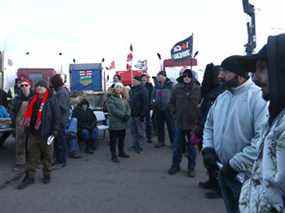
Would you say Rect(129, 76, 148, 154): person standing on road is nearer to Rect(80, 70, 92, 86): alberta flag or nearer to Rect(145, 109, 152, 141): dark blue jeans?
Rect(145, 109, 152, 141): dark blue jeans

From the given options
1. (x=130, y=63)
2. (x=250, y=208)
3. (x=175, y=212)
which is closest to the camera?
(x=250, y=208)

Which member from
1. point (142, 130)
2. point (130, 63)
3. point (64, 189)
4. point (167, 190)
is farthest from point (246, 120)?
point (130, 63)

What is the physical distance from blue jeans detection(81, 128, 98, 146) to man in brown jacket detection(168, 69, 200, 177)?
3.27 meters

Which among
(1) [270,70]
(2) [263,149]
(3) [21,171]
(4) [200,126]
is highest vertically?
(1) [270,70]

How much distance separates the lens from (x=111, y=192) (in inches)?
300

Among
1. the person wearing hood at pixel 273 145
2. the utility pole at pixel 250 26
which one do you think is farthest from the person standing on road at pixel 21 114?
the person wearing hood at pixel 273 145

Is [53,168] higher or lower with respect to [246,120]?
lower

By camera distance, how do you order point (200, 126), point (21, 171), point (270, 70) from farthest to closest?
point (21, 171) → point (200, 126) → point (270, 70)

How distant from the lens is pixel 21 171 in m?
9.48

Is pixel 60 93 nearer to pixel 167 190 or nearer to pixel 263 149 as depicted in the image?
pixel 167 190

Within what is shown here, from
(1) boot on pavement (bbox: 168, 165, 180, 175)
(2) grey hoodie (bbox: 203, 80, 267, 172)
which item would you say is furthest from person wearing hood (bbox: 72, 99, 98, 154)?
(2) grey hoodie (bbox: 203, 80, 267, 172)

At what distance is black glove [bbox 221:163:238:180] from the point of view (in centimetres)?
386

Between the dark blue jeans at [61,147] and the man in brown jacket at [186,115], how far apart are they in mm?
2304

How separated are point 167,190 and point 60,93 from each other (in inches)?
135
